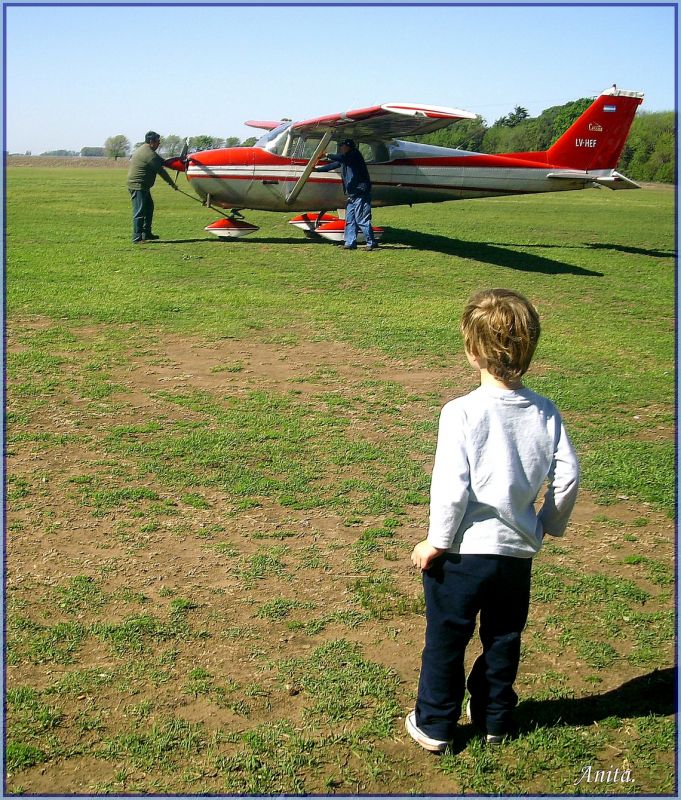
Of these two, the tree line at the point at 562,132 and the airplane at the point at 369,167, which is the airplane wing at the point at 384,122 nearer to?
the airplane at the point at 369,167

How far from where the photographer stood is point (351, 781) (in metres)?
2.50

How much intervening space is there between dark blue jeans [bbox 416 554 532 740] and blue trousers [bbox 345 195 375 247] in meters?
12.1

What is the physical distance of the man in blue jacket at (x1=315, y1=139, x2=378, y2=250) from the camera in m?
14.0

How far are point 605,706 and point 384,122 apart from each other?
12255 mm

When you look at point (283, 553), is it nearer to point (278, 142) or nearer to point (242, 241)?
point (242, 241)

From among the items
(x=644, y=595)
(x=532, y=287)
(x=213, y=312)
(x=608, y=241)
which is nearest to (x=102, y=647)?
(x=644, y=595)

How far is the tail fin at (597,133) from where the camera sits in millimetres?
17062

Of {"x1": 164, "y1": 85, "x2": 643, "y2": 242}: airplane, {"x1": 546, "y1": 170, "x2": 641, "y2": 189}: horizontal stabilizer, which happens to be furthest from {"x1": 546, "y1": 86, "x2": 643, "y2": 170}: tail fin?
{"x1": 546, "y1": 170, "x2": 641, "y2": 189}: horizontal stabilizer

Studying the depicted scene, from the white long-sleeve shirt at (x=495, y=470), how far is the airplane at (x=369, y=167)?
37.2 ft

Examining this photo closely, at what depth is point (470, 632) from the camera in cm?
260

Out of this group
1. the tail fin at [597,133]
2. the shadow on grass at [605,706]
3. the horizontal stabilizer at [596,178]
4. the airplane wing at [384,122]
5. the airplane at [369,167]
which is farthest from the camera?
the tail fin at [597,133]

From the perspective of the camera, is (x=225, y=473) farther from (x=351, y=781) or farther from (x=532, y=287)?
(x=532, y=287)

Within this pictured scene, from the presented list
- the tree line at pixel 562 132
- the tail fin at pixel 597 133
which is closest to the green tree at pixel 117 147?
the tree line at pixel 562 132

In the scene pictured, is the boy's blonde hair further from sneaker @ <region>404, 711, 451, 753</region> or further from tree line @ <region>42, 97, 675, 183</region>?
tree line @ <region>42, 97, 675, 183</region>
